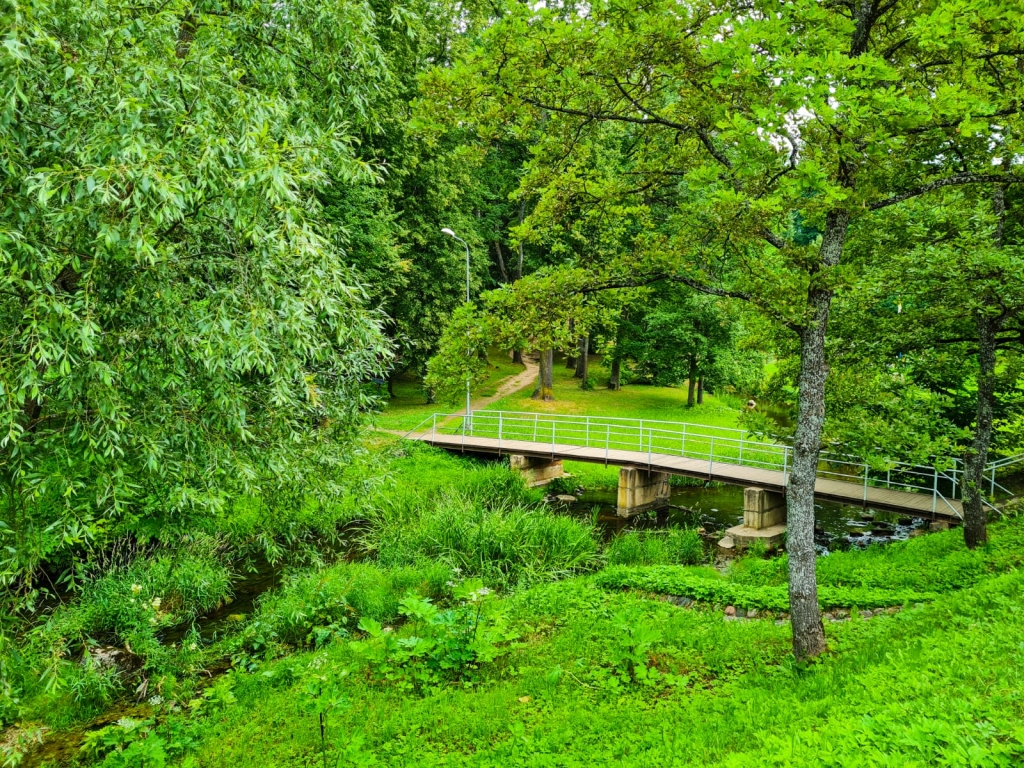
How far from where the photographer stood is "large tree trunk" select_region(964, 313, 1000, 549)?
27.7ft

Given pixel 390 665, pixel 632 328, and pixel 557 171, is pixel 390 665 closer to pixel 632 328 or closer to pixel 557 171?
pixel 557 171

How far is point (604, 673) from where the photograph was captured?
6613mm

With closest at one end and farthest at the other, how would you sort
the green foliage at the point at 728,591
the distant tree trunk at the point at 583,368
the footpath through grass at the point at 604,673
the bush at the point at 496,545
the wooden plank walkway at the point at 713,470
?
1. the footpath through grass at the point at 604,673
2. the green foliage at the point at 728,591
3. the bush at the point at 496,545
4. the wooden plank walkway at the point at 713,470
5. the distant tree trunk at the point at 583,368

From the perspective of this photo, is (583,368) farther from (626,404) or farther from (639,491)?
(639,491)

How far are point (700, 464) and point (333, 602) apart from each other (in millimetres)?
11085

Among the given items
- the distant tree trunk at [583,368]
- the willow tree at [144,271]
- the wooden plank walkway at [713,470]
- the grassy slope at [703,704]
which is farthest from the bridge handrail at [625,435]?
the willow tree at [144,271]

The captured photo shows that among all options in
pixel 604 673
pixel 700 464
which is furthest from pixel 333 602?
pixel 700 464

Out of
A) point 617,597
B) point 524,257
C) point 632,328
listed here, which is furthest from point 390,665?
point 524,257

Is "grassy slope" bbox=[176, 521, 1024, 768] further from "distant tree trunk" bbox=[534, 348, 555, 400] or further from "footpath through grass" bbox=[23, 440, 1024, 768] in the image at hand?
"distant tree trunk" bbox=[534, 348, 555, 400]

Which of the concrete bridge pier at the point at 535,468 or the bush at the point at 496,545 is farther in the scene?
the concrete bridge pier at the point at 535,468

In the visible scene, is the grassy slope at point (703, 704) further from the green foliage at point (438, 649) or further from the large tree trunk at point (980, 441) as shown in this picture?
the large tree trunk at point (980, 441)

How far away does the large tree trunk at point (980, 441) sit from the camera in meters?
8.45

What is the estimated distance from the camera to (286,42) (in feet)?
18.6

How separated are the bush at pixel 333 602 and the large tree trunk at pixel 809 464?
18.2 feet
